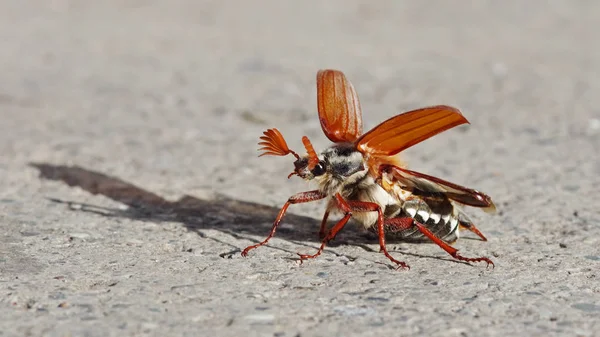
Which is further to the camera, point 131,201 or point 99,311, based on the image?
point 131,201

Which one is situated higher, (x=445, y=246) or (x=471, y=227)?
(x=471, y=227)

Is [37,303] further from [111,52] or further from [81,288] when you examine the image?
[111,52]

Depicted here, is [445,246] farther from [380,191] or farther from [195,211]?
[195,211]

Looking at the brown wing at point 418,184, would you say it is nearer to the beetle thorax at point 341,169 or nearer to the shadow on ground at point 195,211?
the beetle thorax at point 341,169

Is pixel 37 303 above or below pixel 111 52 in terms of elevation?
below

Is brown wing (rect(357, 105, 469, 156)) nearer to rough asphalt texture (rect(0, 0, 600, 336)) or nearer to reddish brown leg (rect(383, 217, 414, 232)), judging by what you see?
reddish brown leg (rect(383, 217, 414, 232))

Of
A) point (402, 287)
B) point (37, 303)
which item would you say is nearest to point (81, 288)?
point (37, 303)

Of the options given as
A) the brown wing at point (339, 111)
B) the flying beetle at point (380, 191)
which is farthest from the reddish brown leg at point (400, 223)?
the brown wing at point (339, 111)

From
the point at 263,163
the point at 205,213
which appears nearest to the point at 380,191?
the point at 205,213
